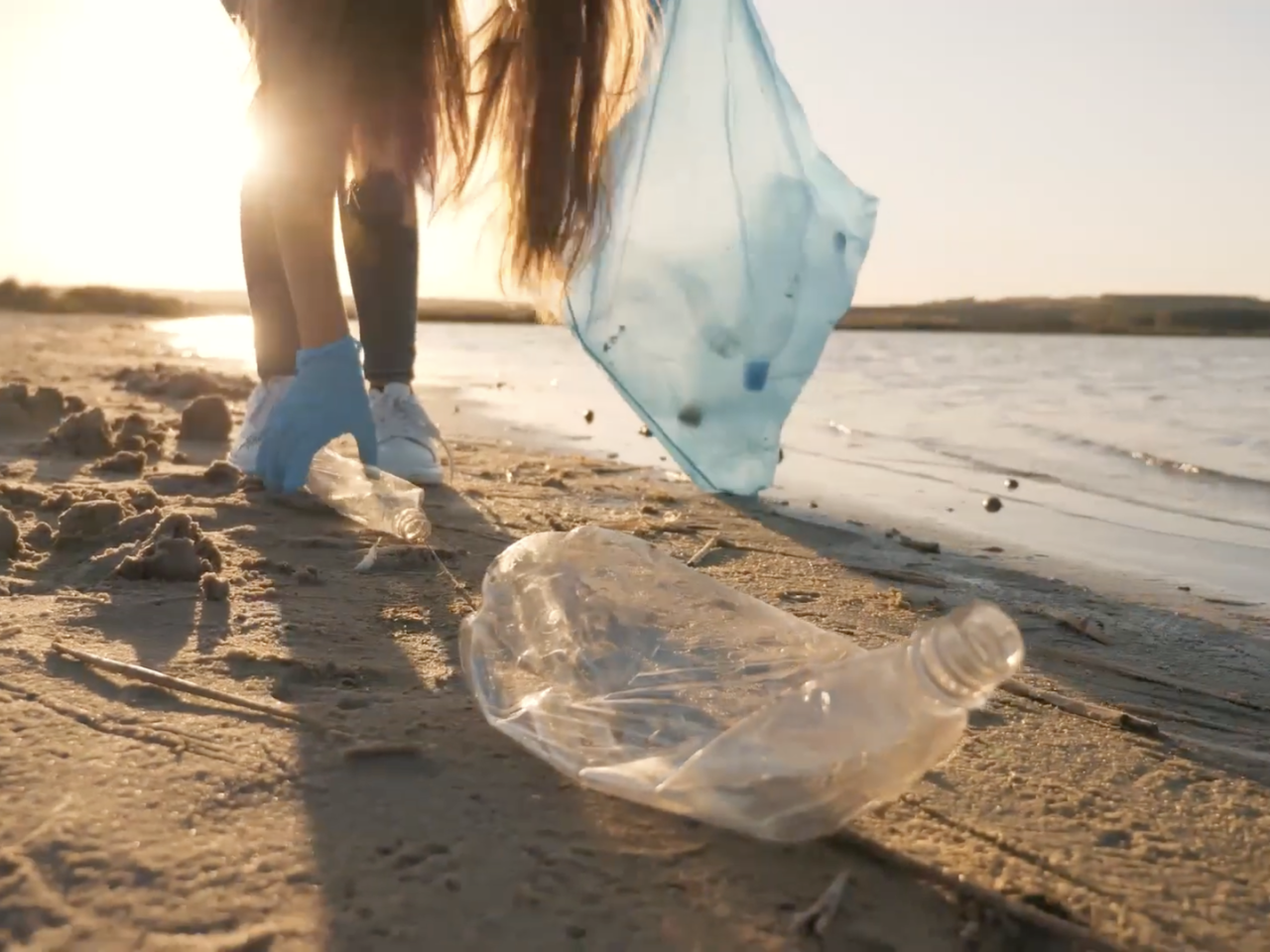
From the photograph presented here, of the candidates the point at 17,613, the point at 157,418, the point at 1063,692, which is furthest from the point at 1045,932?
the point at 157,418

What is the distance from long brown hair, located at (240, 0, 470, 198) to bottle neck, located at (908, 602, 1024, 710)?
5.62ft

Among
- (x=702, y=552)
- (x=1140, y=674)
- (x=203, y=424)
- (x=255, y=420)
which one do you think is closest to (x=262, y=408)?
(x=255, y=420)

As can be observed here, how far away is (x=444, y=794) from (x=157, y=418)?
370 centimetres

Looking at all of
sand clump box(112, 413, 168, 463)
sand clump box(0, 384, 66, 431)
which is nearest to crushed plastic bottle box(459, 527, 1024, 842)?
sand clump box(112, 413, 168, 463)

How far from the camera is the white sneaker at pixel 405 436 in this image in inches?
111

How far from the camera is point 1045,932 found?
2.75ft

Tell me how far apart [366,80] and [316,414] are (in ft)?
2.18

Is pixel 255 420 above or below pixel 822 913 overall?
above

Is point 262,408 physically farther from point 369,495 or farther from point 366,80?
point 366,80

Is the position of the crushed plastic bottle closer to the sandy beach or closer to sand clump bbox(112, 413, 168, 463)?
the sandy beach

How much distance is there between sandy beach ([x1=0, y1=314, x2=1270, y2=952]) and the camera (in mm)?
812

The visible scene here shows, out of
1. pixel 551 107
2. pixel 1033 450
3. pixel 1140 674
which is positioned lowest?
pixel 1033 450

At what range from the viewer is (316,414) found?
224 cm

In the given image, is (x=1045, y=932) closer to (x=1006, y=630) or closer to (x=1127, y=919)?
(x=1127, y=919)
